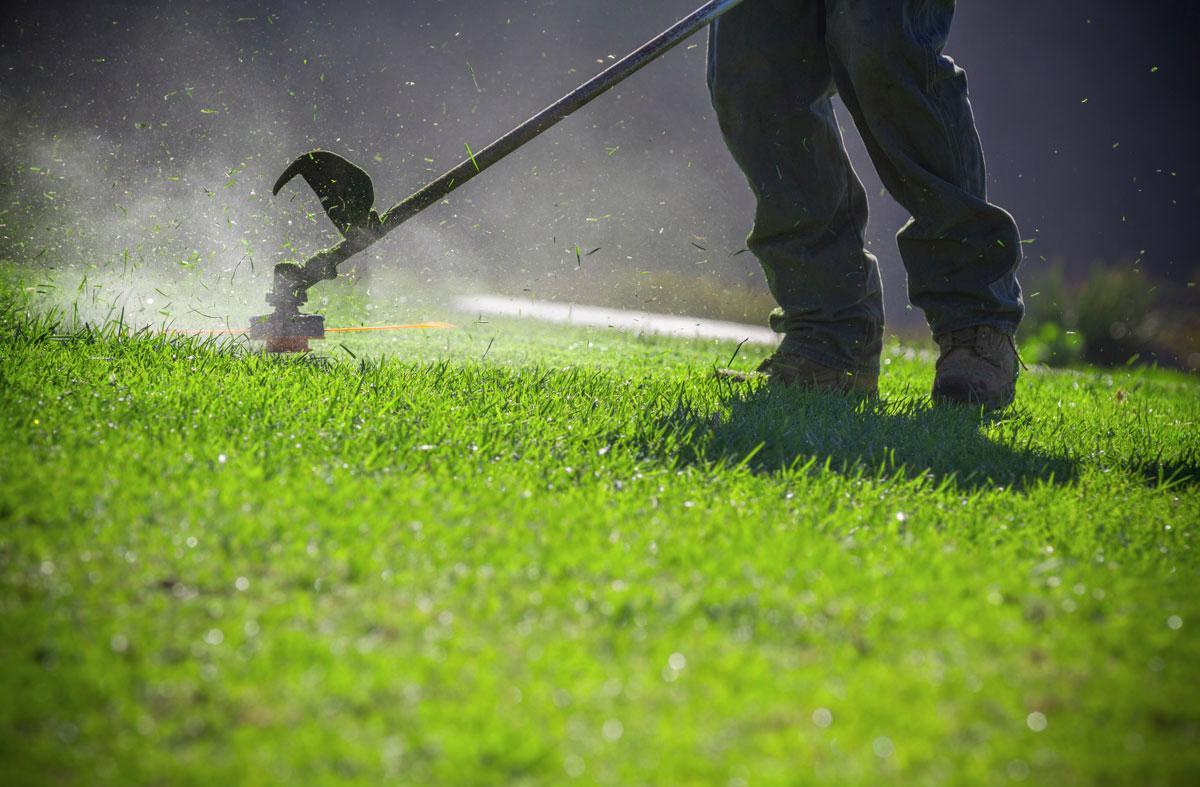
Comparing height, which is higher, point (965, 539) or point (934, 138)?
point (934, 138)

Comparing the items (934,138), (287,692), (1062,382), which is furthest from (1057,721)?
(1062,382)

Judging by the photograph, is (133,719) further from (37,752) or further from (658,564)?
(658,564)

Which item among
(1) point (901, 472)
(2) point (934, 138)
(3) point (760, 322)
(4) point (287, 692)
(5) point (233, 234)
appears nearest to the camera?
(4) point (287, 692)

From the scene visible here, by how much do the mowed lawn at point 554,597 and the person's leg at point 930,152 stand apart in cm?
77

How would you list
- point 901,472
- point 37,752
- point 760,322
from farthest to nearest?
point 760,322
point 901,472
point 37,752

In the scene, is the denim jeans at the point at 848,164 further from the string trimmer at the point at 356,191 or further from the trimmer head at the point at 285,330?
the trimmer head at the point at 285,330

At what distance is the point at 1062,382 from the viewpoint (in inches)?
174

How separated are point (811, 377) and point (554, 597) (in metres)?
2.03

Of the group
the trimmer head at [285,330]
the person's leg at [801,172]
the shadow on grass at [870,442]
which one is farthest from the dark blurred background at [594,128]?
the shadow on grass at [870,442]

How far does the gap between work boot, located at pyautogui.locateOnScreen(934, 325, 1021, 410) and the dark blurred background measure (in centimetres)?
398

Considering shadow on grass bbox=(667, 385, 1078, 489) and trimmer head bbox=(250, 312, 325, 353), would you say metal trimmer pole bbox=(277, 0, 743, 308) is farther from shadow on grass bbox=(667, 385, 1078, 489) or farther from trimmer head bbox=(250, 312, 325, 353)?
shadow on grass bbox=(667, 385, 1078, 489)

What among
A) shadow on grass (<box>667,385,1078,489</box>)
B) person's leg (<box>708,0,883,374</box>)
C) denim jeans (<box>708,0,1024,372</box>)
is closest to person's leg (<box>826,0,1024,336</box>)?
denim jeans (<box>708,0,1024,372</box>)

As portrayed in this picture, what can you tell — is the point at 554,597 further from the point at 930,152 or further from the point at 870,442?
the point at 930,152

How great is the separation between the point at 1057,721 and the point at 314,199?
635cm
